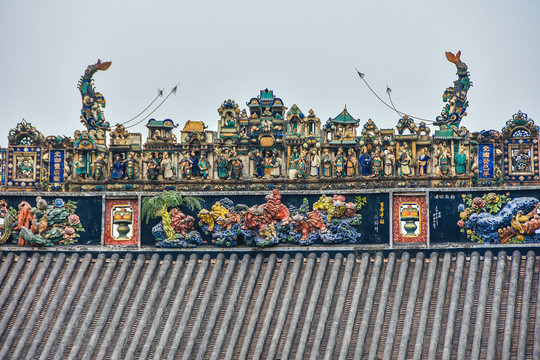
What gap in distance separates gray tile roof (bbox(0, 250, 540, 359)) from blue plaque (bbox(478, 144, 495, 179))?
2.06 meters

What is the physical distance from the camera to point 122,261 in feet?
84.8

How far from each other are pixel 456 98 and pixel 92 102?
8.72m

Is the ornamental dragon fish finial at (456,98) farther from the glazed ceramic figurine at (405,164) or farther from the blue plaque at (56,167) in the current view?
the blue plaque at (56,167)

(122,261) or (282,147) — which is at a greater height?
(282,147)

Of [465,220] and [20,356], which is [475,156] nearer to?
[465,220]

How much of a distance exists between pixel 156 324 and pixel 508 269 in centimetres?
762

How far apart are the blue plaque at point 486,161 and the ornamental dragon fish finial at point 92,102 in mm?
8820

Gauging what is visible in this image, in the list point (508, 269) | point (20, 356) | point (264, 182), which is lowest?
point (20, 356)

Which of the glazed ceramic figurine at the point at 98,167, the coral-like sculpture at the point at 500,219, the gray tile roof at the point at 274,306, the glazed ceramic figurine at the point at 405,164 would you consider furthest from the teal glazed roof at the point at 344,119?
the glazed ceramic figurine at the point at 98,167

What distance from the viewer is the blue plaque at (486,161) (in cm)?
2539

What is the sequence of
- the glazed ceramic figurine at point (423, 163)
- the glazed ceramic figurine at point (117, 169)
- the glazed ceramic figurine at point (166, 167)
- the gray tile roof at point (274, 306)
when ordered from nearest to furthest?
the gray tile roof at point (274, 306)
the glazed ceramic figurine at point (423, 163)
the glazed ceramic figurine at point (166, 167)
the glazed ceramic figurine at point (117, 169)

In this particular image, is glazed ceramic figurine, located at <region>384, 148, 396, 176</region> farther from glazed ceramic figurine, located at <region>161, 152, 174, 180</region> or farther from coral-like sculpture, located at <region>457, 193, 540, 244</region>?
glazed ceramic figurine, located at <region>161, 152, 174, 180</region>

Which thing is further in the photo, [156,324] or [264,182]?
[264,182]

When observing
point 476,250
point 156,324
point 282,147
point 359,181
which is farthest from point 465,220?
point 156,324
